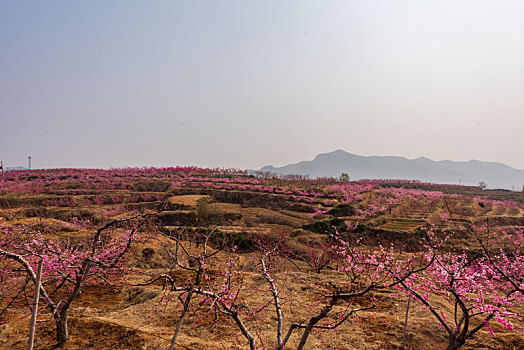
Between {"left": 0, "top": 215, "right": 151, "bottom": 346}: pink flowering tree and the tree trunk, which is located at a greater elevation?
{"left": 0, "top": 215, "right": 151, "bottom": 346}: pink flowering tree

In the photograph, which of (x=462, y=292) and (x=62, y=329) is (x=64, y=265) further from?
(x=462, y=292)

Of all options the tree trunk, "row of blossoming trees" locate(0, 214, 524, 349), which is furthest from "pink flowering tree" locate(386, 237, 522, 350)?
the tree trunk

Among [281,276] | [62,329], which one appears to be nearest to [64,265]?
[62,329]

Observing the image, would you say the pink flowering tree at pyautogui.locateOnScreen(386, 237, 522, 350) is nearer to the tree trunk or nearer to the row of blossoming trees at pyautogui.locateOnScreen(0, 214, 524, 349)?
the row of blossoming trees at pyautogui.locateOnScreen(0, 214, 524, 349)

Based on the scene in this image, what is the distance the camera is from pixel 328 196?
94.7 ft

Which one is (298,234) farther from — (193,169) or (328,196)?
(193,169)

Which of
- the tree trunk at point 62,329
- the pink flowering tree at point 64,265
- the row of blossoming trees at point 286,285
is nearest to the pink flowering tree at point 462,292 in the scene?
the row of blossoming trees at point 286,285

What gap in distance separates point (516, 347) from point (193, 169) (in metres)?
43.4

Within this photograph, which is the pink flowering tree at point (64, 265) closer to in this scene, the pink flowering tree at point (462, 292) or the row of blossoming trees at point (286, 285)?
the row of blossoming trees at point (286, 285)

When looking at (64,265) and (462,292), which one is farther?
(64,265)

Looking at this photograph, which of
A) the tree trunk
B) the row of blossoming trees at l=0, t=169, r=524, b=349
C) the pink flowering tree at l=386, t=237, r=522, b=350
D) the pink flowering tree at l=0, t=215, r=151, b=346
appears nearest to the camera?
the pink flowering tree at l=386, t=237, r=522, b=350

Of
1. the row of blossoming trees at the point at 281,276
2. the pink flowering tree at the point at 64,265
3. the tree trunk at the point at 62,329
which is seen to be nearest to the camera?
the row of blossoming trees at the point at 281,276

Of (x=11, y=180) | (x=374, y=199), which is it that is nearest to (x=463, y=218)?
(x=374, y=199)

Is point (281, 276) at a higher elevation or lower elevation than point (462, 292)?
lower
